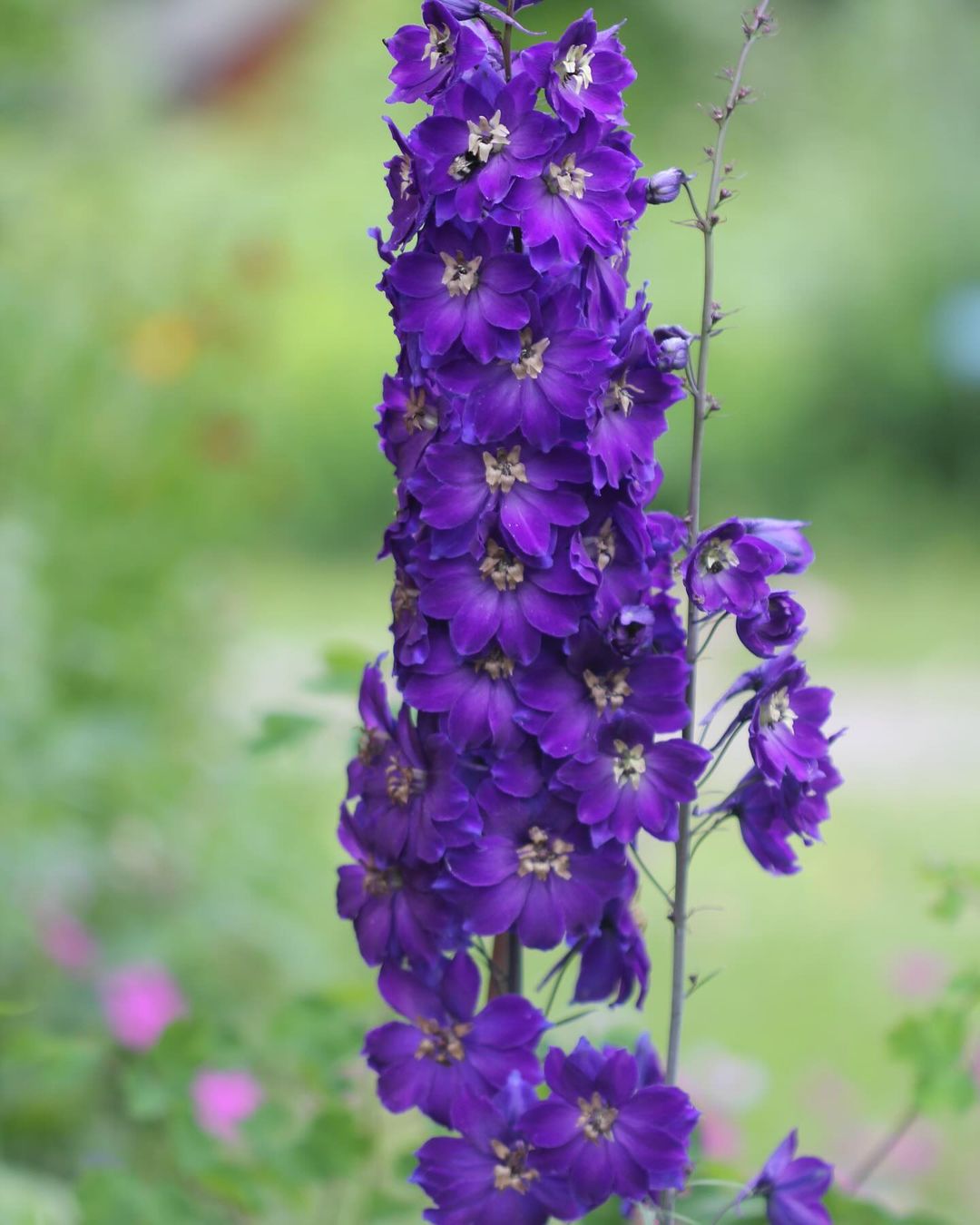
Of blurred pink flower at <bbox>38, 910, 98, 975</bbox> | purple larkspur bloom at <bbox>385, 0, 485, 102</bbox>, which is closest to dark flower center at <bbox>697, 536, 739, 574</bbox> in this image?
purple larkspur bloom at <bbox>385, 0, 485, 102</bbox>

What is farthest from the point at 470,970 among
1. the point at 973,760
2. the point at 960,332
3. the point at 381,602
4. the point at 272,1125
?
the point at 960,332

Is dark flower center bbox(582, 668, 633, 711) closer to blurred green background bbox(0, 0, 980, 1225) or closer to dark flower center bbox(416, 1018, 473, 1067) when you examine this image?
dark flower center bbox(416, 1018, 473, 1067)

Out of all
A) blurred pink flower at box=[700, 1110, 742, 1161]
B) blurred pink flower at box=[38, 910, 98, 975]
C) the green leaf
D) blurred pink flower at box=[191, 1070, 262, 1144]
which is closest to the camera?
the green leaf

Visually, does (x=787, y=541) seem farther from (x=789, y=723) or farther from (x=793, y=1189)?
(x=793, y=1189)

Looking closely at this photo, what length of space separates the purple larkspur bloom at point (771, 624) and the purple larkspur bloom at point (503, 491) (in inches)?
5.1

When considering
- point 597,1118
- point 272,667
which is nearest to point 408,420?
point 597,1118

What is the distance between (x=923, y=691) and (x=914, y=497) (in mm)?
2104

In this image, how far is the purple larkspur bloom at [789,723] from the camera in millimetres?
985

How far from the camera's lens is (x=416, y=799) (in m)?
1.02

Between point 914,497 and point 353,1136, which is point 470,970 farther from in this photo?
point 914,497

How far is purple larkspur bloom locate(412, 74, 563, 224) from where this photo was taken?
0.94m

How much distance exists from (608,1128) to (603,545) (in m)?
0.37

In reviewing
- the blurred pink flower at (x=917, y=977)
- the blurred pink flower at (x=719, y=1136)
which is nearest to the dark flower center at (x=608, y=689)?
the blurred pink flower at (x=719, y=1136)

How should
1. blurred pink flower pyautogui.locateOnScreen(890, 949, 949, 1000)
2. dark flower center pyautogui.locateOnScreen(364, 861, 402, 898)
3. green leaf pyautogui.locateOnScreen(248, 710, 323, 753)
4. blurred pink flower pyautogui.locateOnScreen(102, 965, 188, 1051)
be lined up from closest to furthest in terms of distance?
dark flower center pyautogui.locateOnScreen(364, 861, 402, 898), green leaf pyautogui.locateOnScreen(248, 710, 323, 753), blurred pink flower pyautogui.locateOnScreen(102, 965, 188, 1051), blurred pink flower pyautogui.locateOnScreen(890, 949, 949, 1000)
